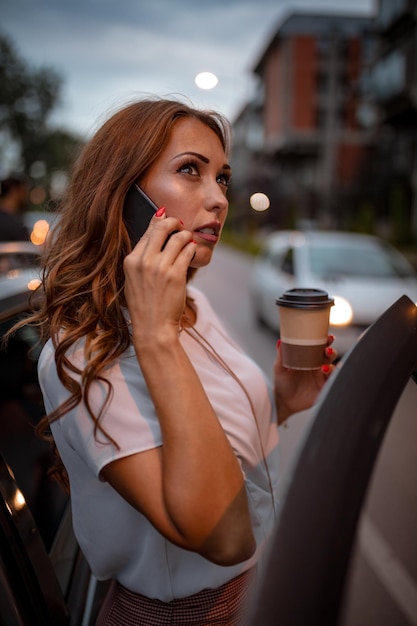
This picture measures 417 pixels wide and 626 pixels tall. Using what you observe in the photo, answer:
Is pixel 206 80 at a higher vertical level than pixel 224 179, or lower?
higher

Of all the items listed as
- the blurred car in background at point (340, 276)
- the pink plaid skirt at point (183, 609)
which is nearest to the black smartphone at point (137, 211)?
the pink plaid skirt at point (183, 609)

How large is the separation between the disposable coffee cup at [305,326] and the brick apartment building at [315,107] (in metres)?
35.3

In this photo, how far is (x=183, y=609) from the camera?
1.32m

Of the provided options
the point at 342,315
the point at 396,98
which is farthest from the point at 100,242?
the point at 396,98

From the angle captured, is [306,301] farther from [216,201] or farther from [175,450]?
[175,450]

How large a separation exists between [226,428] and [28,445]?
1318mm

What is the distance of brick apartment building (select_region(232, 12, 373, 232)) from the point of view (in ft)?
129

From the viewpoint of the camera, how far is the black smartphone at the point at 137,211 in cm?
138

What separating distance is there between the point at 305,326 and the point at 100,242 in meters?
0.59

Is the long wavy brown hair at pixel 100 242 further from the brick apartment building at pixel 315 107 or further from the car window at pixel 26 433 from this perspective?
the brick apartment building at pixel 315 107

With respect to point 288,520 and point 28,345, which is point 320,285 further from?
point 288,520

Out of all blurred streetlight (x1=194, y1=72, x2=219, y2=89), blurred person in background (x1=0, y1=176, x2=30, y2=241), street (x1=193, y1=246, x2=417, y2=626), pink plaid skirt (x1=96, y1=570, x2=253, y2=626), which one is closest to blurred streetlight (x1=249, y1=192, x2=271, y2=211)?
blurred streetlight (x1=194, y1=72, x2=219, y2=89)

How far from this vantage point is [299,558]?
672 mm

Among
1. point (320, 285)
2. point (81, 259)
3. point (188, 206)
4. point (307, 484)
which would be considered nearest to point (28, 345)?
point (81, 259)
